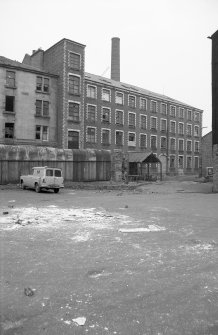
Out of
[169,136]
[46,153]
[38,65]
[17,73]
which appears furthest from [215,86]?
[169,136]

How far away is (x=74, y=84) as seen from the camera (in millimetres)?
38688

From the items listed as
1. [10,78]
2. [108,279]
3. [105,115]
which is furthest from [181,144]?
[108,279]

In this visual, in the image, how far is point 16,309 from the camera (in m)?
3.77

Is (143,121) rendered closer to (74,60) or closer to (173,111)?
(173,111)

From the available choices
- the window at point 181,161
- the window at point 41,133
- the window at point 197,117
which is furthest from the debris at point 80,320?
the window at point 197,117

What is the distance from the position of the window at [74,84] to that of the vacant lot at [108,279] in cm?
3167

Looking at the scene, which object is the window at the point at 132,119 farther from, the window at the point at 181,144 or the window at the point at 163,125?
the window at the point at 181,144

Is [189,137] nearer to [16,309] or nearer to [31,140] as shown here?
[31,140]

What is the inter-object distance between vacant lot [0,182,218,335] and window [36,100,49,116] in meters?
30.0

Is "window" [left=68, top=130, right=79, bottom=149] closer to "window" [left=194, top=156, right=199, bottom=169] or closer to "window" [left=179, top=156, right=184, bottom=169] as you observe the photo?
"window" [left=179, top=156, right=184, bottom=169]

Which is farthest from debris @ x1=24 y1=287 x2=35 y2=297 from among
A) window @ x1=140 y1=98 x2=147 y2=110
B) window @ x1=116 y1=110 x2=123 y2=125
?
window @ x1=140 y1=98 x2=147 y2=110

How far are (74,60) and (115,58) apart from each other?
17.4m

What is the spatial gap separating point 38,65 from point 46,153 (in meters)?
18.7

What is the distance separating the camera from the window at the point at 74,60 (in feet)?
125
